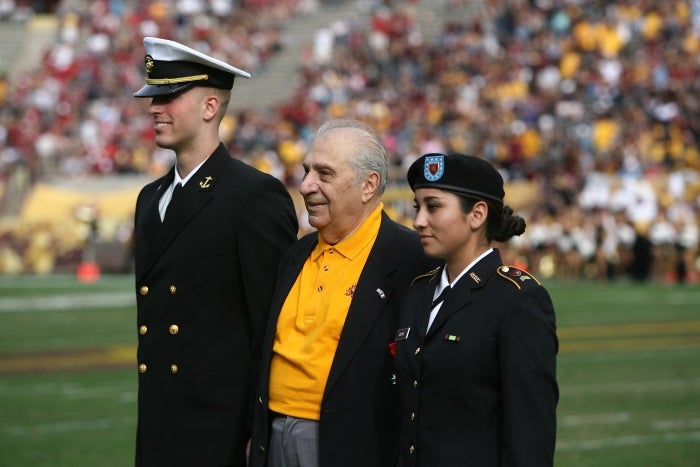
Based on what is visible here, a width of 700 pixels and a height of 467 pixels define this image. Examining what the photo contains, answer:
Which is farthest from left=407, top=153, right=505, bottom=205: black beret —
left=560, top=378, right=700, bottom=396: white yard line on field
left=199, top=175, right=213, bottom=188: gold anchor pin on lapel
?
left=560, top=378, right=700, bottom=396: white yard line on field

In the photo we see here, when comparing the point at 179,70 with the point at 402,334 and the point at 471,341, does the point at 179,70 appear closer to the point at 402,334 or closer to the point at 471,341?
the point at 402,334

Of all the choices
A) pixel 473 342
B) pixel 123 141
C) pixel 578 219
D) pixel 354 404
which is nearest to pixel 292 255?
pixel 354 404

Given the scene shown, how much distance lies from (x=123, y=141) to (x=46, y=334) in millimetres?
16084

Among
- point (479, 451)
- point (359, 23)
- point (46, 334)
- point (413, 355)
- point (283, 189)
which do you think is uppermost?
point (359, 23)

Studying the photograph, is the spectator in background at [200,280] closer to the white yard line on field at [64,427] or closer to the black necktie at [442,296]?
the black necktie at [442,296]

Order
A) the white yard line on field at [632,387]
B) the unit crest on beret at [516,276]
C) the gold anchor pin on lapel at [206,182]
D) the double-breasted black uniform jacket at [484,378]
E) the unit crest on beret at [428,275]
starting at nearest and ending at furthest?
the double-breasted black uniform jacket at [484,378] → the unit crest on beret at [516,276] → the unit crest on beret at [428,275] → the gold anchor pin on lapel at [206,182] → the white yard line on field at [632,387]

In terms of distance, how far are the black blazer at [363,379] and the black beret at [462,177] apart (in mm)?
422

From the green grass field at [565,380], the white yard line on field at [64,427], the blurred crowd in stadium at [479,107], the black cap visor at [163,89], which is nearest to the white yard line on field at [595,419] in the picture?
the green grass field at [565,380]

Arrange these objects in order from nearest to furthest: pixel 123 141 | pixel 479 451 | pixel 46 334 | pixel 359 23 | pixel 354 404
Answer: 1. pixel 479 451
2. pixel 354 404
3. pixel 46 334
4. pixel 123 141
5. pixel 359 23

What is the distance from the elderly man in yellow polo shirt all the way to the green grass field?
15.2 feet

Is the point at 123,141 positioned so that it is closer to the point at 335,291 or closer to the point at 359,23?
the point at 359,23

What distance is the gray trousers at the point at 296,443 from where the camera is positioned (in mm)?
4312

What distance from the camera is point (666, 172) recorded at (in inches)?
987

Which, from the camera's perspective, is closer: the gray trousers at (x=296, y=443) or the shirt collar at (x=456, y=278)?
the shirt collar at (x=456, y=278)
